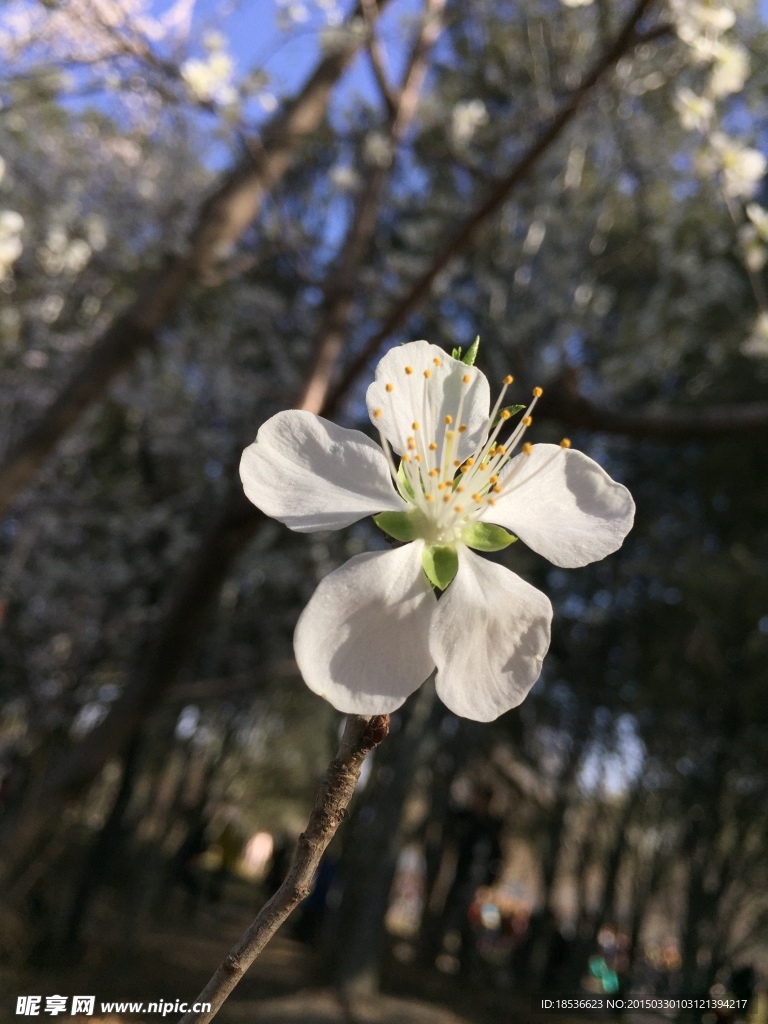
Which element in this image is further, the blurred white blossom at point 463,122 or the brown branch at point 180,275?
the blurred white blossom at point 463,122

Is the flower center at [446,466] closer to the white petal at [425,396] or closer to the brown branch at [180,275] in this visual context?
the white petal at [425,396]

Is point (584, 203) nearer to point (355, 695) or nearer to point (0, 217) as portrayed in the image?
point (0, 217)

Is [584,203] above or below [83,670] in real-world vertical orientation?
above

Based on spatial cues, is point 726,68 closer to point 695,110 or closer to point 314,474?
point 695,110

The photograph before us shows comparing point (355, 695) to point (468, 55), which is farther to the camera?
point (468, 55)

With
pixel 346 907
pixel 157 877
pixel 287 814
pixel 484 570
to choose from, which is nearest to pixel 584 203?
pixel 346 907

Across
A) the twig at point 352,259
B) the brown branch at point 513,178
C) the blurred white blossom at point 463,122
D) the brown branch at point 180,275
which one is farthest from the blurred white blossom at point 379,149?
the brown branch at point 513,178
